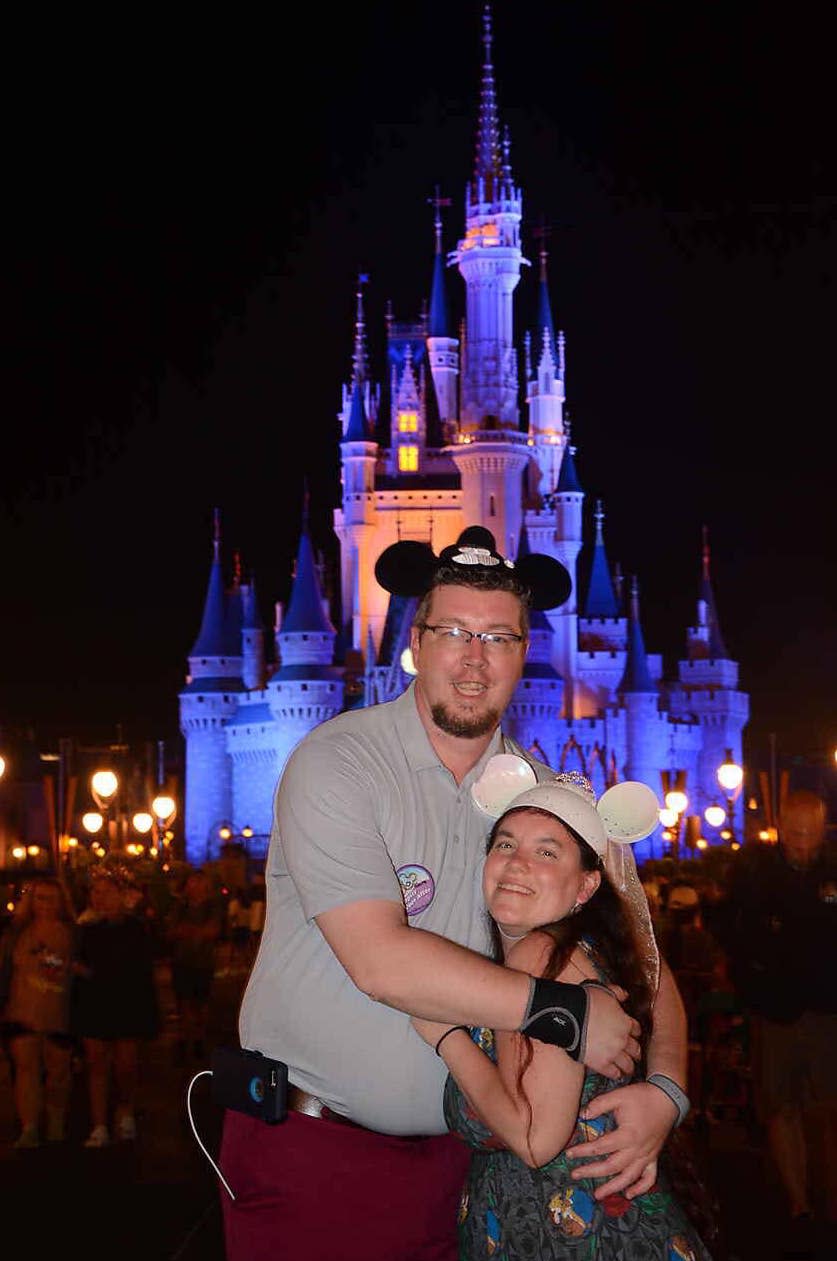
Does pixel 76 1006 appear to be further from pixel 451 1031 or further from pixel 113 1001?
pixel 451 1031

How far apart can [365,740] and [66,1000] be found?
6.07 metres

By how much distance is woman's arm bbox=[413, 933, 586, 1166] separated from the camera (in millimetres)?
2891

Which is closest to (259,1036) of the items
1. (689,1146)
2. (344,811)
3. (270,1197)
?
(270,1197)

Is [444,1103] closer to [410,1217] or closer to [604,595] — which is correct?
[410,1217]

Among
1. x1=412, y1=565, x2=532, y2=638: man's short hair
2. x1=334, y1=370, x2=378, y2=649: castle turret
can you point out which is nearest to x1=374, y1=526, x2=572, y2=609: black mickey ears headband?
x1=412, y1=565, x2=532, y2=638: man's short hair

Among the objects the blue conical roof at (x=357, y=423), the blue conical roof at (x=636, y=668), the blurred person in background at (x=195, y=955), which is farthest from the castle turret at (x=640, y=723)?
the blurred person in background at (x=195, y=955)

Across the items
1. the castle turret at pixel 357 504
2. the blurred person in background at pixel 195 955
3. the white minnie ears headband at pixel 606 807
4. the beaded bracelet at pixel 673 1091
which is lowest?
the blurred person in background at pixel 195 955

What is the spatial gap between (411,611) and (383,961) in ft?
191

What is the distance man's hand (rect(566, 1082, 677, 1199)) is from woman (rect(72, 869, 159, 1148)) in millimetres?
6072

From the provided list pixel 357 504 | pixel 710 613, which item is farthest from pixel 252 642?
pixel 710 613

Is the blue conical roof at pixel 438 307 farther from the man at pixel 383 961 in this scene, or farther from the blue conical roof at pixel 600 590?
the man at pixel 383 961

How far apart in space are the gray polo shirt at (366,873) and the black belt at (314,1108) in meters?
0.01

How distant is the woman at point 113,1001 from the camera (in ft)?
28.8

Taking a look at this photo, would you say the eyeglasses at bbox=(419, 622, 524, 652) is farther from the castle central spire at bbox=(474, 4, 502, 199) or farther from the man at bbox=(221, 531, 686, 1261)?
the castle central spire at bbox=(474, 4, 502, 199)
